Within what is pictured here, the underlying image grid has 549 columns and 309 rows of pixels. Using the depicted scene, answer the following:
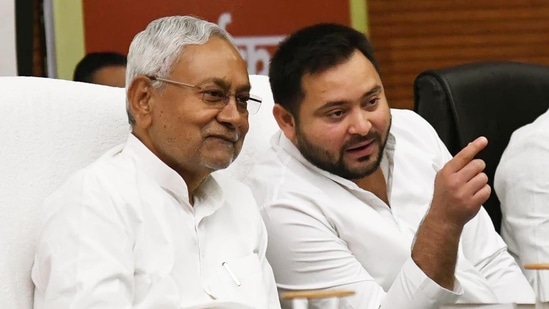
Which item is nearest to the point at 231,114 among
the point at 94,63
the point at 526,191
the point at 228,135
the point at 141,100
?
the point at 228,135

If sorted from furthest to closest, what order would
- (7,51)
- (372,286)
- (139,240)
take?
(7,51) → (372,286) → (139,240)

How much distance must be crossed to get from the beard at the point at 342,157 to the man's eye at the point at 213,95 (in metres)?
0.33

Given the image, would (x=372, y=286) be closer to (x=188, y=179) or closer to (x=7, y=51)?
(x=188, y=179)

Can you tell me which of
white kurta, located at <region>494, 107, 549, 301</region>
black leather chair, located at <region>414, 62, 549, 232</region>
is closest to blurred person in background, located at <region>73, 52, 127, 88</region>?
black leather chair, located at <region>414, 62, 549, 232</region>

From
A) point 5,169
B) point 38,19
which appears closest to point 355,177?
point 5,169

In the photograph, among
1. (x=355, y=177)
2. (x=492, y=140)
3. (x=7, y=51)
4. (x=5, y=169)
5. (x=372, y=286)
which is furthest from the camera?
(x=7, y=51)

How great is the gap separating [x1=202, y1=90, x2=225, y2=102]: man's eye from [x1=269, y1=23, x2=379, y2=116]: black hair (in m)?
0.31

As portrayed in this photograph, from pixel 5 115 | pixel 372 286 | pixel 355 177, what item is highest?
pixel 5 115

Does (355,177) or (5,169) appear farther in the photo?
(355,177)

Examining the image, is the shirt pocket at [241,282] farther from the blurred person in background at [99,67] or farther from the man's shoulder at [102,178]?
the blurred person in background at [99,67]

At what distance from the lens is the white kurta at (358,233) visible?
2.17 m

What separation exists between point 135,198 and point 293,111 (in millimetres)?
533

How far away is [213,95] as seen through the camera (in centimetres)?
200

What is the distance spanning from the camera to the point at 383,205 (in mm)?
2316
